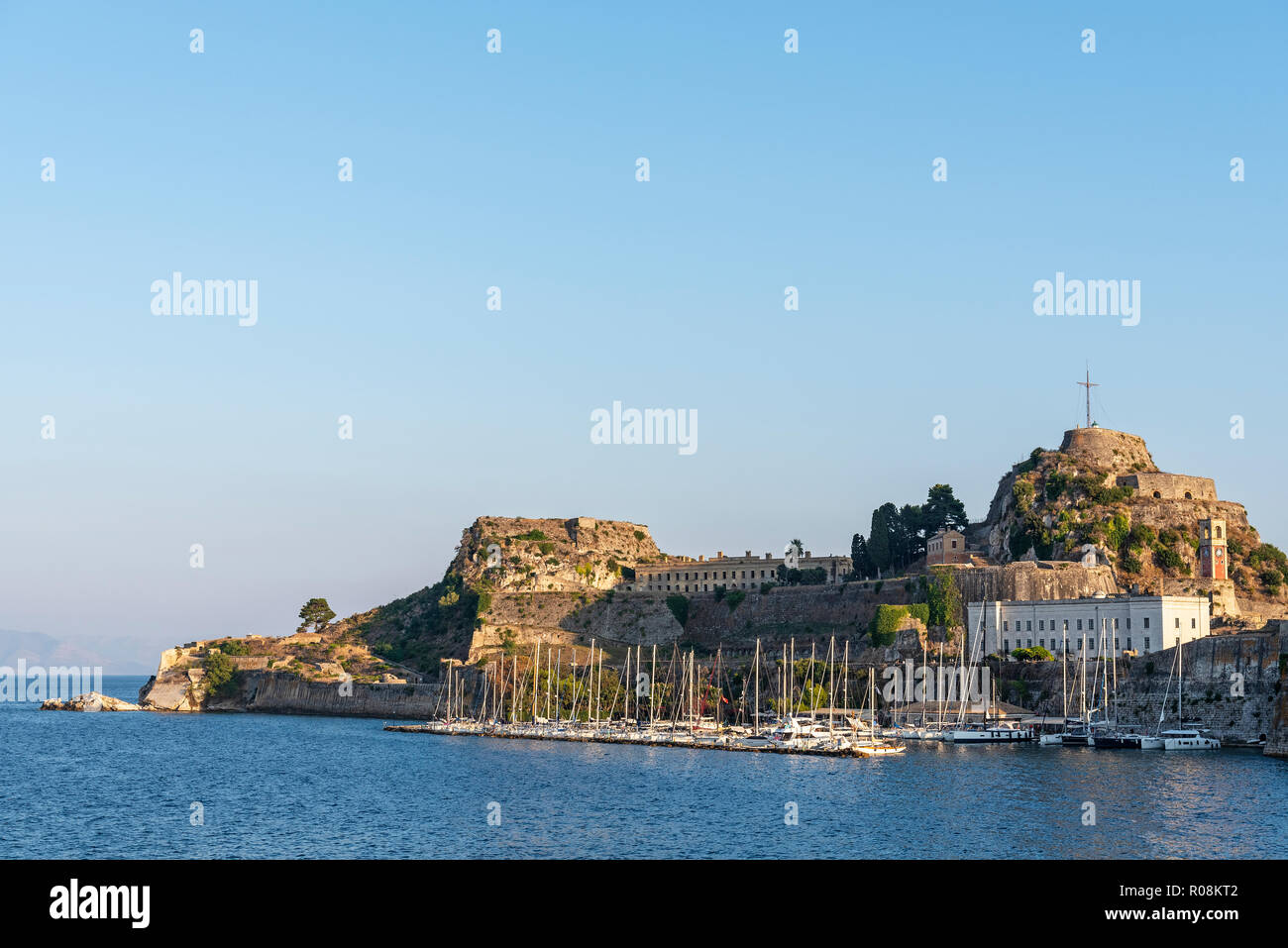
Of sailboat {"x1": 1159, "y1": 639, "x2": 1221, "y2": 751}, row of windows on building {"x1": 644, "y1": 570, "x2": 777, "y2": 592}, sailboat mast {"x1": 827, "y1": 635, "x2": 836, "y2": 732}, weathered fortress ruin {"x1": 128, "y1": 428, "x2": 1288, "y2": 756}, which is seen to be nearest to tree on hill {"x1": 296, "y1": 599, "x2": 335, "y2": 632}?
weathered fortress ruin {"x1": 128, "y1": 428, "x2": 1288, "y2": 756}

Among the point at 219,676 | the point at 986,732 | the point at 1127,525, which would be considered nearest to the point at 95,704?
the point at 219,676

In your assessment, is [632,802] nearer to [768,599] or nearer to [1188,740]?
[1188,740]

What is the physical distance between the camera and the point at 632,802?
47.7m

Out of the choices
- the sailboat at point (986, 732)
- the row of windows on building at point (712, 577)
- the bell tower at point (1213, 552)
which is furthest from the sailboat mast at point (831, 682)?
the bell tower at point (1213, 552)

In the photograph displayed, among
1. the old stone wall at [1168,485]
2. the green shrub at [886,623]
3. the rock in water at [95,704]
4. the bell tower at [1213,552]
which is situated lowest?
the rock in water at [95,704]

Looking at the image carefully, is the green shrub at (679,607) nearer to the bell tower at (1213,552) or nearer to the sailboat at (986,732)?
the sailboat at (986,732)

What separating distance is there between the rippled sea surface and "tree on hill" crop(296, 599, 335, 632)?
177 feet

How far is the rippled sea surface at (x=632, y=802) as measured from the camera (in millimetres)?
38031

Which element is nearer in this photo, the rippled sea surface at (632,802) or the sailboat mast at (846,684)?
the rippled sea surface at (632,802)

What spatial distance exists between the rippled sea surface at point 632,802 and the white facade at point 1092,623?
15.2 meters

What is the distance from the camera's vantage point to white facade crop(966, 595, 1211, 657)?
79.3 metres

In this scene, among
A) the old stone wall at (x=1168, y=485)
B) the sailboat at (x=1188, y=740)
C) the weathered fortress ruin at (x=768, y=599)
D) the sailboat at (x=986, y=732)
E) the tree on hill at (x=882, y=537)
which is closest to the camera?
the sailboat at (x=1188, y=740)

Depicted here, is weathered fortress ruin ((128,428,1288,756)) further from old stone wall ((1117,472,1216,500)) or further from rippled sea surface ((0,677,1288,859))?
rippled sea surface ((0,677,1288,859))
